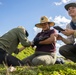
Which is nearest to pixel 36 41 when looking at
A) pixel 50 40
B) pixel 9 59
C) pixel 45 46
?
pixel 45 46

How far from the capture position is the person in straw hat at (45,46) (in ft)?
28.2

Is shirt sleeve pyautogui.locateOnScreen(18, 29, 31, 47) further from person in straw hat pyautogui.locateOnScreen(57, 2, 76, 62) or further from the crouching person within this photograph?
person in straw hat pyautogui.locateOnScreen(57, 2, 76, 62)

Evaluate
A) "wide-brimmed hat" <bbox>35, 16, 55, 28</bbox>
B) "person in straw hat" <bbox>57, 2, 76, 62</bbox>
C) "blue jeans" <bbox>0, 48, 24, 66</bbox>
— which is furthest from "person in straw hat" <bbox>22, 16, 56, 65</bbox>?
"blue jeans" <bbox>0, 48, 24, 66</bbox>

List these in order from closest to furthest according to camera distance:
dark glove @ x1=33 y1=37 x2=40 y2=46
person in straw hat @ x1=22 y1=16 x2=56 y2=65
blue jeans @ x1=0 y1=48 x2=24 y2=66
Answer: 1. blue jeans @ x1=0 y1=48 x2=24 y2=66
2. person in straw hat @ x1=22 y1=16 x2=56 y2=65
3. dark glove @ x1=33 y1=37 x2=40 y2=46

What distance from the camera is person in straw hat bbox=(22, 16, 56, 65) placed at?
8602 mm

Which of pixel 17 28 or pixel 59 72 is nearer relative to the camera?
pixel 59 72

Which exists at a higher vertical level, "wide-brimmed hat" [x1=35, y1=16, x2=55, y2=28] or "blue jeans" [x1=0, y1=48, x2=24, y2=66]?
"wide-brimmed hat" [x1=35, y1=16, x2=55, y2=28]

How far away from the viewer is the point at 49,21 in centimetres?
948

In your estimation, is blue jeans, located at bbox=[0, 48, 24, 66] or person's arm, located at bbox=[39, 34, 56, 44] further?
person's arm, located at bbox=[39, 34, 56, 44]

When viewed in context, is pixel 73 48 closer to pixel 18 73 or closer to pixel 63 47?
pixel 63 47

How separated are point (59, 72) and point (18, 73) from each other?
0.90 meters

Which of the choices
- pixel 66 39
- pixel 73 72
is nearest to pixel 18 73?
pixel 73 72

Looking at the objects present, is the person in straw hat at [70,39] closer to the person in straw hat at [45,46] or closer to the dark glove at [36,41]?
the person in straw hat at [45,46]

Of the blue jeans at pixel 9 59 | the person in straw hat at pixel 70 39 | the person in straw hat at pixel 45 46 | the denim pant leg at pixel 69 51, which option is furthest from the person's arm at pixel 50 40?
the blue jeans at pixel 9 59
